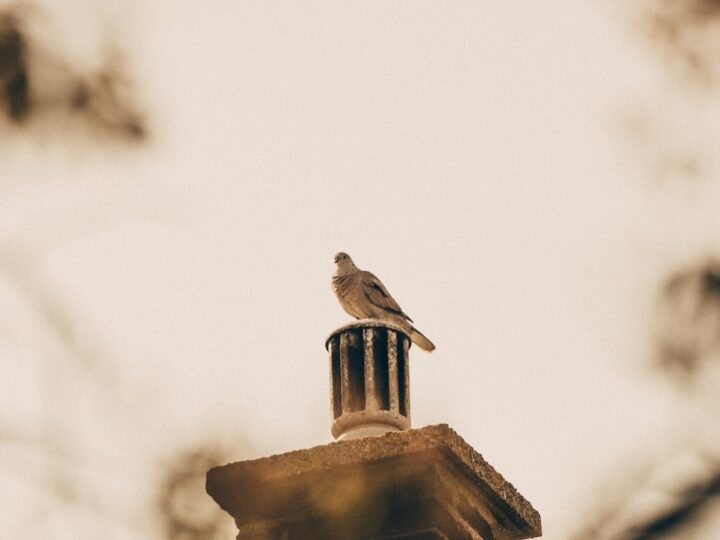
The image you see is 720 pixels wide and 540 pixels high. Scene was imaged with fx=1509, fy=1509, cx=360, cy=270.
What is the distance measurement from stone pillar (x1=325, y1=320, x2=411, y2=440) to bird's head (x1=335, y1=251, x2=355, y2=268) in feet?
3.64

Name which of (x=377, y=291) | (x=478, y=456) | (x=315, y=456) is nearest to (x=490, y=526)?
(x=478, y=456)

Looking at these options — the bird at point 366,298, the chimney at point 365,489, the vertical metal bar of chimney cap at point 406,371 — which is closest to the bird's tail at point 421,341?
the bird at point 366,298

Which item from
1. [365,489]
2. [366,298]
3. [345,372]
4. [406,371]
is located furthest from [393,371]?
[366,298]

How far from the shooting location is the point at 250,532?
544 centimetres

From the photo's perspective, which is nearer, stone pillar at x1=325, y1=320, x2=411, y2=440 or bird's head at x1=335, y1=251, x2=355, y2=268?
stone pillar at x1=325, y1=320, x2=411, y2=440

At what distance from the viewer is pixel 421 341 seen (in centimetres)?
709

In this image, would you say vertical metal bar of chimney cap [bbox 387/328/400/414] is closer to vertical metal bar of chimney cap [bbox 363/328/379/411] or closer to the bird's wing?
vertical metal bar of chimney cap [bbox 363/328/379/411]

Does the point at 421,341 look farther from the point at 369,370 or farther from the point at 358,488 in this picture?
the point at 358,488

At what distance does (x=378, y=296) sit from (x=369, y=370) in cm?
107

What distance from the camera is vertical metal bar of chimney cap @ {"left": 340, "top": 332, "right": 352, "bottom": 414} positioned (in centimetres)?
579

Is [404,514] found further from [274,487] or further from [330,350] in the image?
[330,350]

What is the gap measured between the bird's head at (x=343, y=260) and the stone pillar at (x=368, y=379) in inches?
43.7

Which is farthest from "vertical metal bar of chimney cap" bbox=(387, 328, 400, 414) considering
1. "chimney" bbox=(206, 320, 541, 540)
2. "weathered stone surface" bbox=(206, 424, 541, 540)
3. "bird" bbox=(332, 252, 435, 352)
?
"bird" bbox=(332, 252, 435, 352)

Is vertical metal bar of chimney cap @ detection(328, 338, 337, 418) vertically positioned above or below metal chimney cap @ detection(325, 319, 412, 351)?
below
